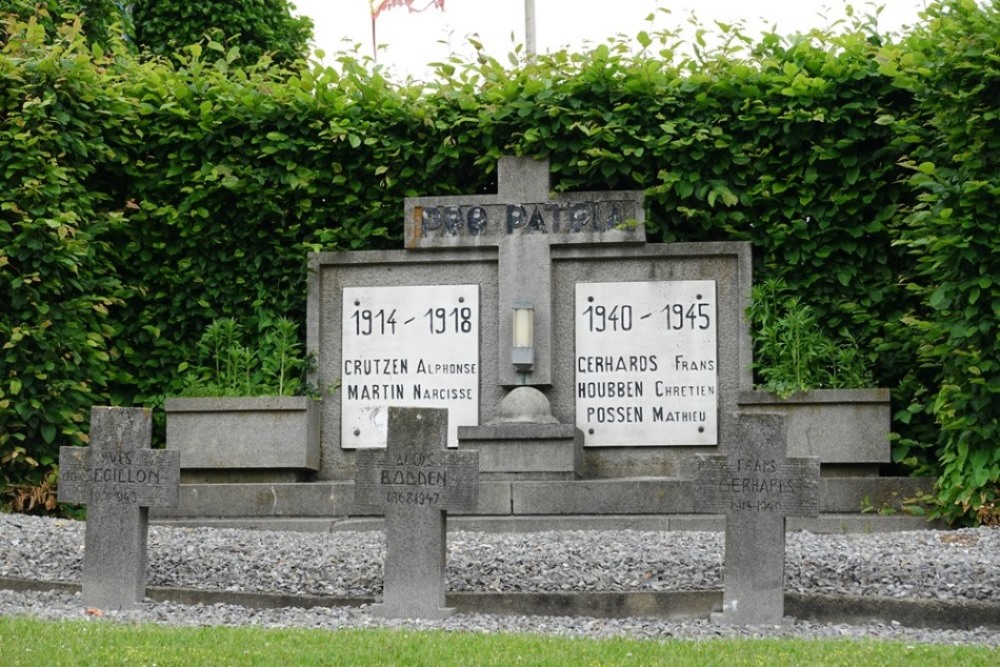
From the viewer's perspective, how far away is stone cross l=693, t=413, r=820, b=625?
24.7 feet

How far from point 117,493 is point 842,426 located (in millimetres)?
5119

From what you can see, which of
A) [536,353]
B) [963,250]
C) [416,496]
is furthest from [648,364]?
[416,496]

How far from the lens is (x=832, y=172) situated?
11.3m

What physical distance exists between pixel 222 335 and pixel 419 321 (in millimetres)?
1586

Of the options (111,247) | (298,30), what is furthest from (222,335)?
(298,30)

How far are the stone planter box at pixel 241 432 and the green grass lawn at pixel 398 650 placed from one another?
13.7 ft

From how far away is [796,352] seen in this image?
35.5 feet

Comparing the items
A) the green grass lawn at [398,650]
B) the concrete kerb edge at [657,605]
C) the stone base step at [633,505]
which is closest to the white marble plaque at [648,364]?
the stone base step at [633,505]

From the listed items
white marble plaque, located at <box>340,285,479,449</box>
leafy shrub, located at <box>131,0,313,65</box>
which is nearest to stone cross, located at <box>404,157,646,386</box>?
white marble plaque, located at <box>340,285,479,449</box>

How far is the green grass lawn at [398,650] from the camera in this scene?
20.2 ft

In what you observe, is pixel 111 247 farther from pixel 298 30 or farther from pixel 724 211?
pixel 298 30

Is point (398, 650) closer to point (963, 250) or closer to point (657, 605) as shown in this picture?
point (657, 605)

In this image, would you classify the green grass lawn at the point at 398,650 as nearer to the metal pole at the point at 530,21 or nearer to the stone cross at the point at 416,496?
the stone cross at the point at 416,496

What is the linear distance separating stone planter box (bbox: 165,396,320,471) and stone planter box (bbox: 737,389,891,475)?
3.57 meters
